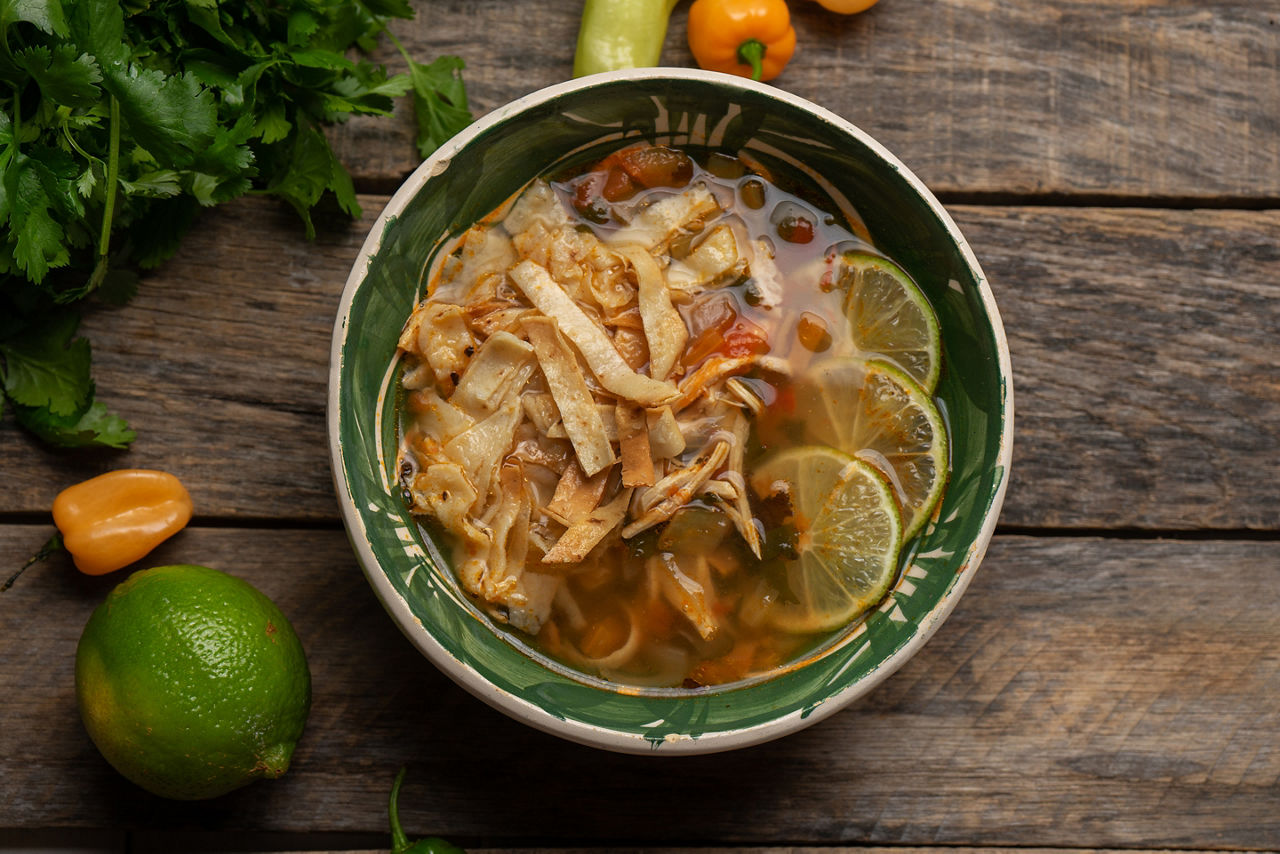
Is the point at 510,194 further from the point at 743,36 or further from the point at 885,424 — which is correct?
the point at 885,424

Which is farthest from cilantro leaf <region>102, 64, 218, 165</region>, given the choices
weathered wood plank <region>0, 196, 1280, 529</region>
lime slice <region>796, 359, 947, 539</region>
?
lime slice <region>796, 359, 947, 539</region>

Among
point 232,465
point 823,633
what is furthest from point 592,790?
point 232,465

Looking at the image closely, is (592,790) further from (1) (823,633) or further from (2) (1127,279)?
(2) (1127,279)

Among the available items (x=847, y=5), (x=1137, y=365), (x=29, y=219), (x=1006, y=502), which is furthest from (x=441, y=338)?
(x=1137, y=365)

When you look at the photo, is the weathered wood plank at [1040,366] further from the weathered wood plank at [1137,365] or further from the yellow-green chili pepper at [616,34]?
the yellow-green chili pepper at [616,34]

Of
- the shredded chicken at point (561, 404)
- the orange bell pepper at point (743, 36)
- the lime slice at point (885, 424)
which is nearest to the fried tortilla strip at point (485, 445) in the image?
the shredded chicken at point (561, 404)
